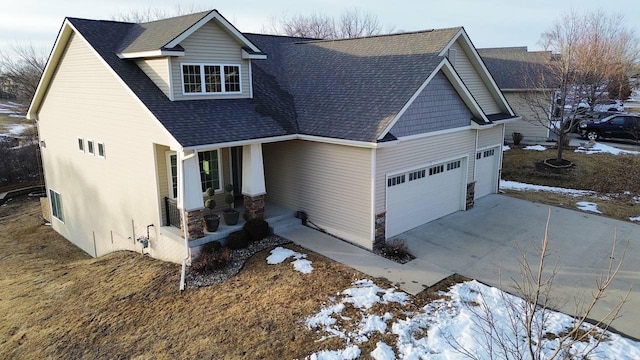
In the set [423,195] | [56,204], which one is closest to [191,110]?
[423,195]

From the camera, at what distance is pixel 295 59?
58.9 feet

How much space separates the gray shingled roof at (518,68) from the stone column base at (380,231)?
19068mm

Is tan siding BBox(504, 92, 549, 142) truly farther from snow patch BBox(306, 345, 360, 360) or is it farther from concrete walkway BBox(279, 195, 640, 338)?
snow patch BBox(306, 345, 360, 360)

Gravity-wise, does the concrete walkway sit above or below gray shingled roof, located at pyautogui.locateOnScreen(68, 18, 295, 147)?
below

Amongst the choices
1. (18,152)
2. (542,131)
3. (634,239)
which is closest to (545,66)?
(542,131)

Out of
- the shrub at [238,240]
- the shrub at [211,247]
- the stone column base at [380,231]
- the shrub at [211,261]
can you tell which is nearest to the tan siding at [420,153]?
the stone column base at [380,231]

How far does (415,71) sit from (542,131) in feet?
65.4

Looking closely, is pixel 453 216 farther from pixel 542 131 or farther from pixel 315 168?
pixel 542 131

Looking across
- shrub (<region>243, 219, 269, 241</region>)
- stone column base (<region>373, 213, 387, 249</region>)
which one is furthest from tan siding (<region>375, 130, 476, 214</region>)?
shrub (<region>243, 219, 269, 241</region>)

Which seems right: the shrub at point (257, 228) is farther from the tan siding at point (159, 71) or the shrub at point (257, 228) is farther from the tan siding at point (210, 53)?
the tan siding at point (159, 71)

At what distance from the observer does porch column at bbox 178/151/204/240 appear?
38.2ft

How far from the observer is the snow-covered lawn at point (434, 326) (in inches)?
308

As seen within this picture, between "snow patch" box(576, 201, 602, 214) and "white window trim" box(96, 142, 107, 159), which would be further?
"snow patch" box(576, 201, 602, 214)

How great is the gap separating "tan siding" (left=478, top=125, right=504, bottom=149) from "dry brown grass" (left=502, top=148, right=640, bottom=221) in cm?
245
